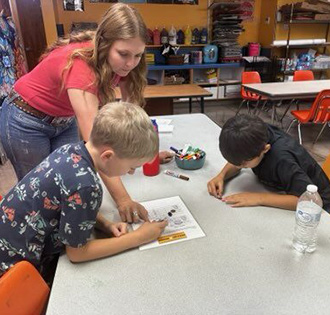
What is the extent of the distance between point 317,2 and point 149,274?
5.46 m

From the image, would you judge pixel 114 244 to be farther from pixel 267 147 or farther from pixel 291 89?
pixel 291 89

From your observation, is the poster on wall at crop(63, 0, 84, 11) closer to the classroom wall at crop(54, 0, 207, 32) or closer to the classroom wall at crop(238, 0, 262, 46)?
the classroom wall at crop(54, 0, 207, 32)

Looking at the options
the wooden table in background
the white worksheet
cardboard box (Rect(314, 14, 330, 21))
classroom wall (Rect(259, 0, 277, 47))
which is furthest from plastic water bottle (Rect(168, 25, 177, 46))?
the white worksheet

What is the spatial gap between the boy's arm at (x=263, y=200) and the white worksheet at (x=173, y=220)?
18cm

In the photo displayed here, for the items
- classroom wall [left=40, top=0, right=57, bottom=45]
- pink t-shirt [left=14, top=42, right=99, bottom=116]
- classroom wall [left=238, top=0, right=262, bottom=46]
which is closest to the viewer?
pink t-shirt [left=14, top=42, right=99, bottom=116]

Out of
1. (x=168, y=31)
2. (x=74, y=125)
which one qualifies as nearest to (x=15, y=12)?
(x=168, y=31)

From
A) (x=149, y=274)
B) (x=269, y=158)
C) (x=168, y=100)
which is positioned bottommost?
(x=168, y=100)

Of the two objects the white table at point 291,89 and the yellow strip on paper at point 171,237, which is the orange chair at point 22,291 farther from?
the white table at point 291,89

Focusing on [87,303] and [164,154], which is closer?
[87,303]

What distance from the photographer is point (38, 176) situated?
869mm

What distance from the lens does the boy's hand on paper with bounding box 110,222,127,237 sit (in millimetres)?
921

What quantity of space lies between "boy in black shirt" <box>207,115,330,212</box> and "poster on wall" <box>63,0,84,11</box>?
444 centimetres

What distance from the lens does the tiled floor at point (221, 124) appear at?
9.69ft

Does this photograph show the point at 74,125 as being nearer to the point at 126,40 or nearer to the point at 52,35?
the point at 126,40
